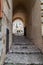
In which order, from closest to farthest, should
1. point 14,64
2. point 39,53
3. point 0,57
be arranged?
point 0,57 → point 14,64 → point 39,53

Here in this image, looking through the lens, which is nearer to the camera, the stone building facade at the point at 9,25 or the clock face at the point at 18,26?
the stone building facade at the point at 9,25

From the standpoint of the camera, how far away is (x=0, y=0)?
2555 mm

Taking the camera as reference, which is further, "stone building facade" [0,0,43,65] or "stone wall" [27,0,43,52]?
"stone wall" [27,0,43,52]

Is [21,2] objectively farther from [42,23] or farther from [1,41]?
[1,41]

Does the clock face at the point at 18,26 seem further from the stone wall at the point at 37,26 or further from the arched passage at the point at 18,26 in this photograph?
the stone wall at the point at 37,26

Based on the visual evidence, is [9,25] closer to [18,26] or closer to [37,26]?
[37,26]

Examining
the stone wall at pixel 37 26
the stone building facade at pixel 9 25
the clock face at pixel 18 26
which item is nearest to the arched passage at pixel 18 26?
the clock face at pixel 18 26

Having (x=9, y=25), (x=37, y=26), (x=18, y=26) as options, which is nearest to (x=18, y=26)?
(x=18, y=26)

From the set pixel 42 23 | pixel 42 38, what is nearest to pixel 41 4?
pixel 42 23

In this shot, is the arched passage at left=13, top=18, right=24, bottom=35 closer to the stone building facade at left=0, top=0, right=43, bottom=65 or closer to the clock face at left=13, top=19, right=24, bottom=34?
the clock face at left=13, top=19, right=24, bottom=34

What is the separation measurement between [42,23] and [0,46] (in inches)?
65.0

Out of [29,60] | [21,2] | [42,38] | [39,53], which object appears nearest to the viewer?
[29,60]

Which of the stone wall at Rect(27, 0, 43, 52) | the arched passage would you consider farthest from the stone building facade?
the arched passage

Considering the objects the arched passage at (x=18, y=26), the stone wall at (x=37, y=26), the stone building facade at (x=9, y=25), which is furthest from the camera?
the arched passage at (x=18, y=26)
